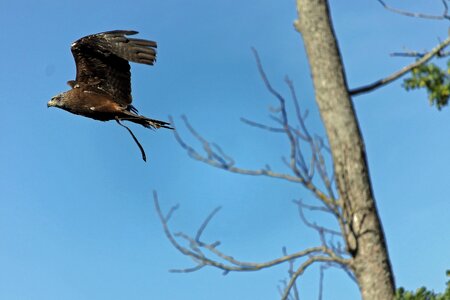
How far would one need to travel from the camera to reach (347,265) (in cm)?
492

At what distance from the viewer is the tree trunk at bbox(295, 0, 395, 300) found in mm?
4852

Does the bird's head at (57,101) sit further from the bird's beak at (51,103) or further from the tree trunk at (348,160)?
the tree trunk at (348,160)

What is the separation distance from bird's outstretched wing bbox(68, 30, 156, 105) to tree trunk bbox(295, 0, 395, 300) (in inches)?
222

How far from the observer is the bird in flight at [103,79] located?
1031cm

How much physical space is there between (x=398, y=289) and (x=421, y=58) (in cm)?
179

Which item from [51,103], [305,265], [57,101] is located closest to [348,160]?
[305,265]

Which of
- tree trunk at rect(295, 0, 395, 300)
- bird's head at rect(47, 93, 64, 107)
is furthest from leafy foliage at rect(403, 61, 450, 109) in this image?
bird's head at rect(47, 93, 64, 107)

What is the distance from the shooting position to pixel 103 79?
1091 cm

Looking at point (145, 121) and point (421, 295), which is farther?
point (145, 121)

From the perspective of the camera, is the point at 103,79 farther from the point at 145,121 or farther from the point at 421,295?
the point at 421,295

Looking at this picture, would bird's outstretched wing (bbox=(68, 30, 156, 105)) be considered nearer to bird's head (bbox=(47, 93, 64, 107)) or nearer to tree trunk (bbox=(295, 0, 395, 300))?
bird's head (bbox=(47, 93, 64, 107))

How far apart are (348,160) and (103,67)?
21.7 feet

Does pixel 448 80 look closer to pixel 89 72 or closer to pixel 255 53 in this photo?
pixel 255 53

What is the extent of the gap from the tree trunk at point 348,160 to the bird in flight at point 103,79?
5.22 meters
